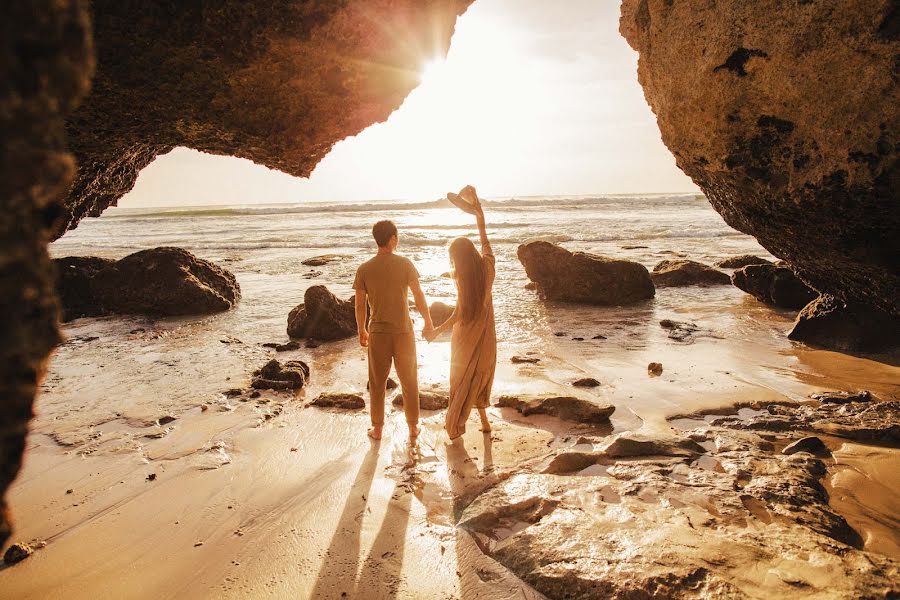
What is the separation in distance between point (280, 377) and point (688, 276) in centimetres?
925

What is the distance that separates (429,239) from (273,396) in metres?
18.6

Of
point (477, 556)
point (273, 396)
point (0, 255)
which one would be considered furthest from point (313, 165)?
point (0, 255)

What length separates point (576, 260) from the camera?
10273 mm

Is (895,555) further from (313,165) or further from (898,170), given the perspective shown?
(313,165)

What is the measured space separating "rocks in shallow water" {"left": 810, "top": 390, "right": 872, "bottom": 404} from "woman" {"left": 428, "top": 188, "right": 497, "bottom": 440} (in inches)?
129

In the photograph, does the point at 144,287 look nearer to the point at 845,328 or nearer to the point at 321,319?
the point at 321,319

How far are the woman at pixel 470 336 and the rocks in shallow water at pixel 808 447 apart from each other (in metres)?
2.34

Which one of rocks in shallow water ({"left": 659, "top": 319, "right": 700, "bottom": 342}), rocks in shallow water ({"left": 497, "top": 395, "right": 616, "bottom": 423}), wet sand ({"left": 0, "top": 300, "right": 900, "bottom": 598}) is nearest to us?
wet sand ({"left": 0, "top": 300, "right": 900, "bottom": 598})

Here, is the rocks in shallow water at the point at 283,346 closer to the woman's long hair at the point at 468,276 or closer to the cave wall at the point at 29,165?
the woman's long hair at the point at 468,276

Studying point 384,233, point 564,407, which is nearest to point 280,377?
point 384,233

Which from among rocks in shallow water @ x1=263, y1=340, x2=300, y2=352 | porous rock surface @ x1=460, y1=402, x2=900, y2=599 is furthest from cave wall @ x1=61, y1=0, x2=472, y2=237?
rocks in shallow water @ x1=263, y1=340, x2=300, y2=352

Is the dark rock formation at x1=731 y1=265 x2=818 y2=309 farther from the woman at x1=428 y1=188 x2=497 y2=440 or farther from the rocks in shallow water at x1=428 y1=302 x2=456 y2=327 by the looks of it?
the woman at x1=428 y1=188 x2=497 y2=440

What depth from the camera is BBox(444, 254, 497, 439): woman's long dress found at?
4445 mm

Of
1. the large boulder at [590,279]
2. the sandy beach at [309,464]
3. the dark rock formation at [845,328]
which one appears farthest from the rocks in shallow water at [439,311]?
the dark rock formation at [845,328]
